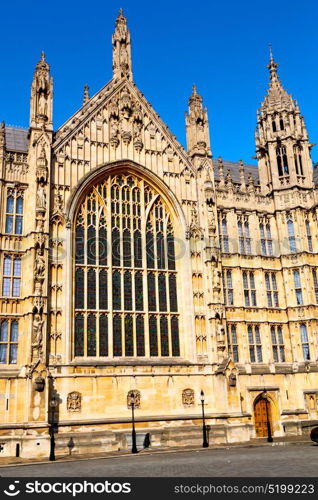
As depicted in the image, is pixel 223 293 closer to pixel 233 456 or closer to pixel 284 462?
pixel 233 456

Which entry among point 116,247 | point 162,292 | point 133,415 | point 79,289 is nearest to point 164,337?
point 162,292

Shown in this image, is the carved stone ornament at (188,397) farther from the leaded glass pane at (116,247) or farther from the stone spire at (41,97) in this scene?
the stone spire at (41,97)

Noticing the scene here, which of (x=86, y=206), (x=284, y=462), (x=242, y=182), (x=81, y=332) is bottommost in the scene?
(x=284, y=462)

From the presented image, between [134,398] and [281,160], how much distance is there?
76.7ft

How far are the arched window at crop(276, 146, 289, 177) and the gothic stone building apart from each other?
9.8 inches

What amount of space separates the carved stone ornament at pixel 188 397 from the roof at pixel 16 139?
2200 centimetres

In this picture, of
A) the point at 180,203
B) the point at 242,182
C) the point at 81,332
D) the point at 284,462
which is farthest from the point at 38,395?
the point at 242,182

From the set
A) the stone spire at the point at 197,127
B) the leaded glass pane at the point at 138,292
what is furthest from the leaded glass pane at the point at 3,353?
the stone spire at the point at 197,127

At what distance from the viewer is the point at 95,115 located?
3791 cm

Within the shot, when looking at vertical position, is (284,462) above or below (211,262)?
below

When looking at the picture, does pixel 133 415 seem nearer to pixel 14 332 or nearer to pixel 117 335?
pixel 117 335

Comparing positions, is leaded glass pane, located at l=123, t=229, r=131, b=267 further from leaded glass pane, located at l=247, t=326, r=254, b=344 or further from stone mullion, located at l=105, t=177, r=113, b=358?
leaded glass pane, located at l=247, t=326, r=254, b=344

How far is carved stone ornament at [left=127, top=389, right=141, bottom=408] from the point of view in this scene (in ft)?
106

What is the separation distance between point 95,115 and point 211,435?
23422mm
